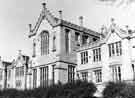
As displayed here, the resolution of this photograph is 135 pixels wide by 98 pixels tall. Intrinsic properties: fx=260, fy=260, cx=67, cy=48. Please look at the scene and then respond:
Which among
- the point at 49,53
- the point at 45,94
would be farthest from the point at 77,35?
the point at 45,94

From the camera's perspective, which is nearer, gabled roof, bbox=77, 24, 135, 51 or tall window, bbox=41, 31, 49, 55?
gabled roof, bbox=77, 24, 135, 51

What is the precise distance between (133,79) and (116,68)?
449 centimetres

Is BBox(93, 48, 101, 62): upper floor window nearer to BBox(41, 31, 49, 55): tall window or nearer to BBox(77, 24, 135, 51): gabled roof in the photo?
BBox(77, 24, 135, 51): gabled roof

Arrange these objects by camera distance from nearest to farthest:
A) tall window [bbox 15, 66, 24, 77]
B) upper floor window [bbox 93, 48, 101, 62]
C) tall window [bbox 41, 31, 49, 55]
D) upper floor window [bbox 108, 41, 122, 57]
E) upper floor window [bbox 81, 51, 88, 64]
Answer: upper floor window [bbox 108, 41, 122, 57] < upper floor window [bbox 93, 48, 101, 62] < upper floor window [bbox 81, 51, 88, 64] < tall window [bbox 41, 31, 49, 55] < tall window [bbox 15, 66, 24, 77]

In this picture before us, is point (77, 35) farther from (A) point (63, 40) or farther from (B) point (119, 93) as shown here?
(B) point (119, 93)

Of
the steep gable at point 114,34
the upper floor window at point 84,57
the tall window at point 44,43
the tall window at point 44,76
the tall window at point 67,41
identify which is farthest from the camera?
the tall window at point 44,43

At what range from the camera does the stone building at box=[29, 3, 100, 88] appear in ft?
164

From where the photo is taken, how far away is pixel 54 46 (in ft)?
168

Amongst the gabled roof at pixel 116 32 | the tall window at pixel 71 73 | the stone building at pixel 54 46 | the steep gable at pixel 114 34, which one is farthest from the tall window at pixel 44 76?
the steep gable at pixel 114 34

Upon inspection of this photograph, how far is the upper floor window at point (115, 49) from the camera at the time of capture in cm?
4403

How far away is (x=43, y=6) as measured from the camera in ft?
178

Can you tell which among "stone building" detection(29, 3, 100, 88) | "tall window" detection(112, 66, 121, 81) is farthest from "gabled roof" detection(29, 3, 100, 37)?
"tall window" detection(112, 66, 121, 81)

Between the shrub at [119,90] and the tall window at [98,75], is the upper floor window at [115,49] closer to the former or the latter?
the tall window at [98,75]

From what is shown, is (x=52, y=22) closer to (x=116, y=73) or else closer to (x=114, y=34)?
A: (x=114, y=34)
